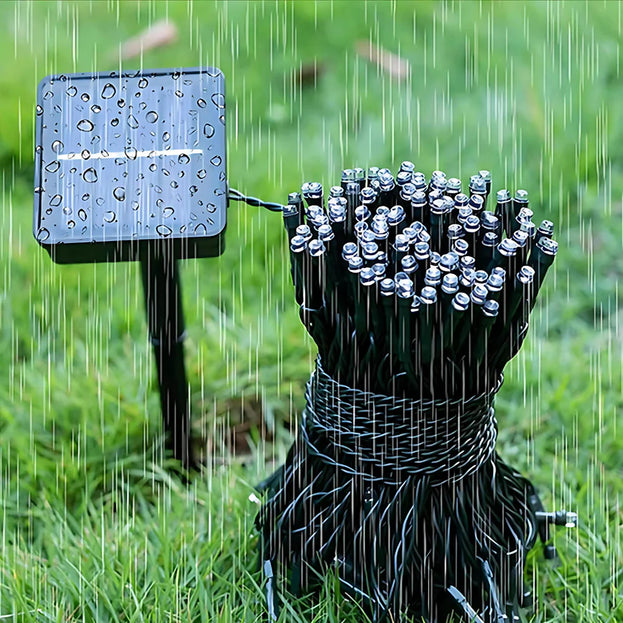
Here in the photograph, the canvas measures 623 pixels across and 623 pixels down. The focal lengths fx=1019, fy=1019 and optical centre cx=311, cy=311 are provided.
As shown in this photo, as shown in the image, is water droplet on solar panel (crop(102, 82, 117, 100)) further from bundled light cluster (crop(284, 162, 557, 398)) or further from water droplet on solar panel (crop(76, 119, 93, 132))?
bundled light cluster (crop(284, 162, 557, 398))

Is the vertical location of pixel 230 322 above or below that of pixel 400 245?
below

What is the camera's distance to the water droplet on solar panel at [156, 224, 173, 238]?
1642mm

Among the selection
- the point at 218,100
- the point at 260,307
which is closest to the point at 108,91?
the point at 218,100

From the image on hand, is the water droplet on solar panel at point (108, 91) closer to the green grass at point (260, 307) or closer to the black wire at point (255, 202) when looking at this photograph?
the black wire at point (255, 202)

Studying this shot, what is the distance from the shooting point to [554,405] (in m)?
2.40

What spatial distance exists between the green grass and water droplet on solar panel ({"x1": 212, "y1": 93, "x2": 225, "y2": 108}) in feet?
2.64

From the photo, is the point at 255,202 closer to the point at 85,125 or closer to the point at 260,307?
the point at 85,125

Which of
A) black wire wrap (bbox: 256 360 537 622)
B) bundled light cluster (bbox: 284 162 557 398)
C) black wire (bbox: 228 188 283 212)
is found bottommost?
black wire wrap (bbox: 256 360 537 622)

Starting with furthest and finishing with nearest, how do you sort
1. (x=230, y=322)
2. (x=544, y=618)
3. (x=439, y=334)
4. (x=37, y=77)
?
(x=37, y=77), (x=230, y=322), (x=544, y=618), (x=439, y=334)

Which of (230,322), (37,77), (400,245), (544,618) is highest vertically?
(37,77)

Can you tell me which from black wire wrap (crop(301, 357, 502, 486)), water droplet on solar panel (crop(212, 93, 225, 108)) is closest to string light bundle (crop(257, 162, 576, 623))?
black wire wrap (crop(301, 357, 502, 486))

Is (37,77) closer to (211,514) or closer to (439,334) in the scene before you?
(211,514)

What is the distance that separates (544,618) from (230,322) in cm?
110

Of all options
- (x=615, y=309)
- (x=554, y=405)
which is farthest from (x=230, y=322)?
(x=615, y=309)
